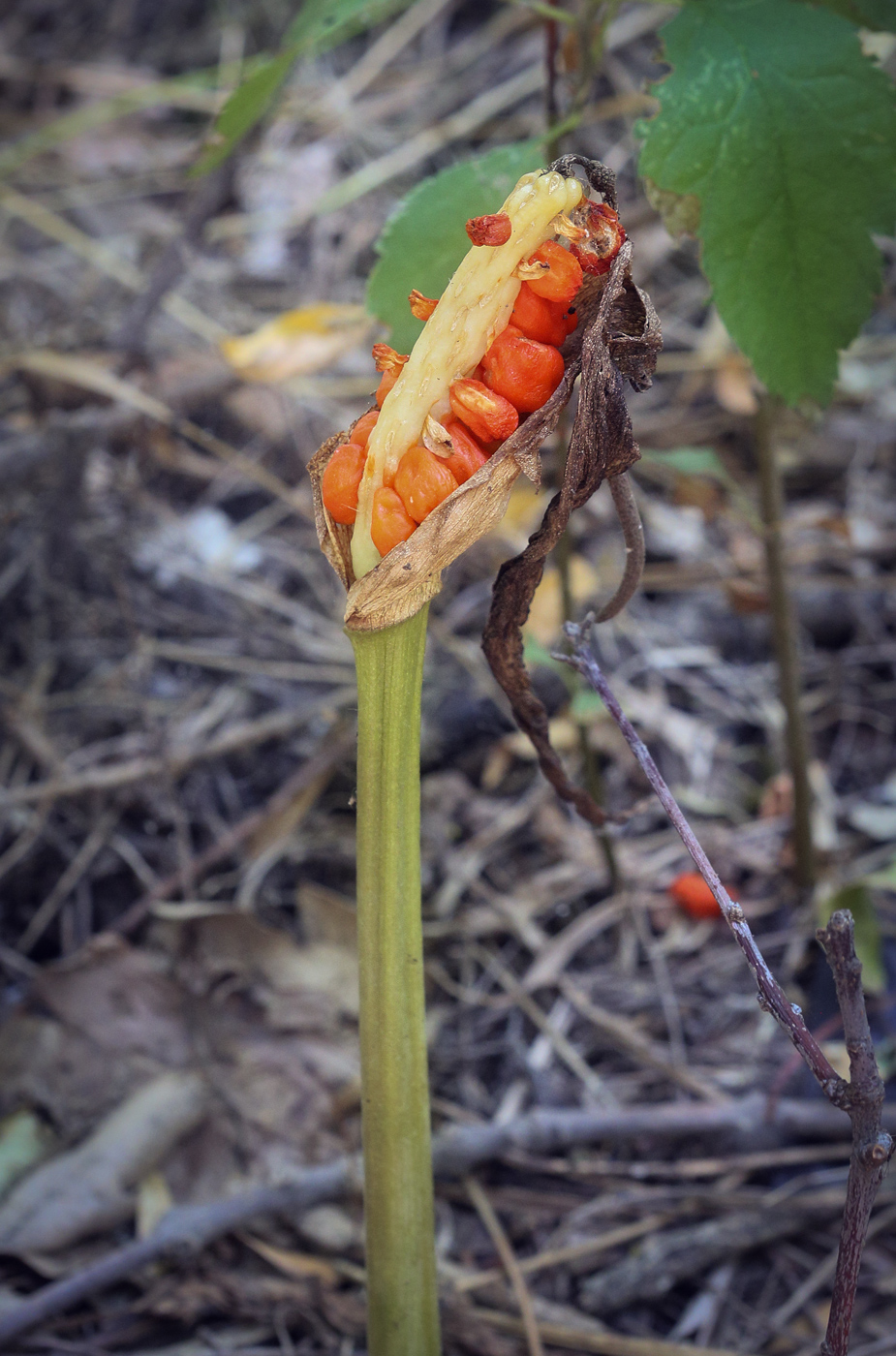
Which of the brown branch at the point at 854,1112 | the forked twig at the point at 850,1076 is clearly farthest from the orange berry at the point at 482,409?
the brown branch at the point at 854,1112

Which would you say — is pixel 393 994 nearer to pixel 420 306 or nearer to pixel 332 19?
pixel 420 306

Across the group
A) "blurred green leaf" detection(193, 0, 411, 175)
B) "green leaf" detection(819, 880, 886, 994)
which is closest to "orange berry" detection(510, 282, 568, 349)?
"blurred green leaf" detection(193, 0, 411, 175)

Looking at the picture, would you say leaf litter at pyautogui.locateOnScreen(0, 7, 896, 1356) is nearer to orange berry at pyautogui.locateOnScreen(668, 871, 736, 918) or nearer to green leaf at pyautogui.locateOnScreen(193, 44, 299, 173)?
orange berry at pyautogui.locateOnScreen(668, 871, 736, 918)

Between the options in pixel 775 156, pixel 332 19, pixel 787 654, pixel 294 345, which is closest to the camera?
pixel 775 156

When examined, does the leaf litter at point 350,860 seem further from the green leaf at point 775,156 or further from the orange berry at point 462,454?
the orange berry at point 462,454

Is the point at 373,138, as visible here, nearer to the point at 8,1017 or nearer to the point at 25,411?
the point at 25,411

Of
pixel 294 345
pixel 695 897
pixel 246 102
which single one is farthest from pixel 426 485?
pixel 294 345
